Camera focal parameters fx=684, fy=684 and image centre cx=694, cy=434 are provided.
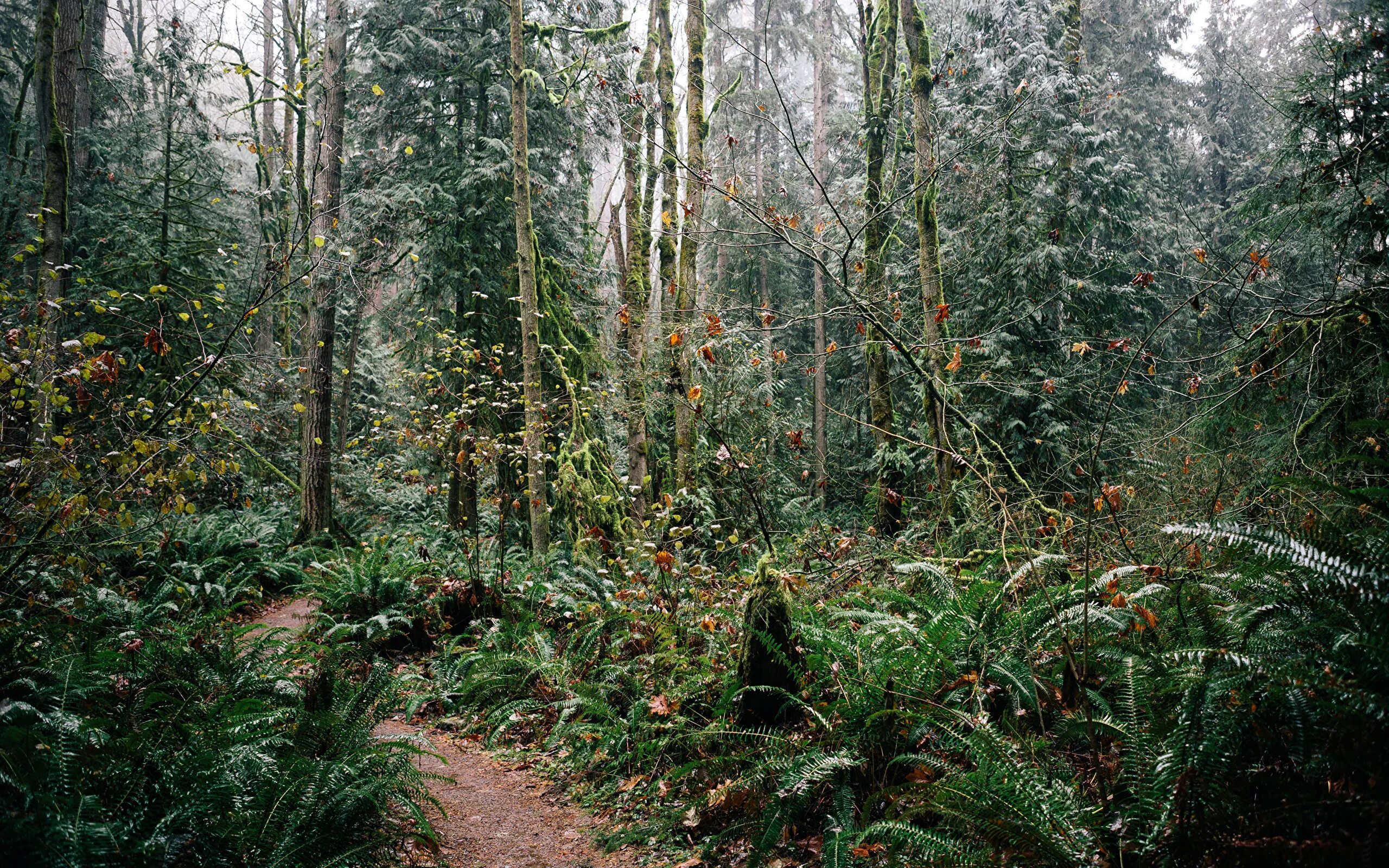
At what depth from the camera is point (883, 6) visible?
10.5m

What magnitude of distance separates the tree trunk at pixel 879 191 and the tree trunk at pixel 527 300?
448cm

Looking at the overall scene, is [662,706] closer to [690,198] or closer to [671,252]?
[690,198]

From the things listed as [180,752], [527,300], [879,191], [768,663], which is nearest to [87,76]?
[527,300]

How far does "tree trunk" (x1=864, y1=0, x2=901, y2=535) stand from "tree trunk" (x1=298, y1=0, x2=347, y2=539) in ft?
26.3

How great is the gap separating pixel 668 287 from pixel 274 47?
1923 centimetres

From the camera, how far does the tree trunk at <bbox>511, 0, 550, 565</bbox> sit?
27.7 ft

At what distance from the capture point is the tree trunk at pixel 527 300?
845cm

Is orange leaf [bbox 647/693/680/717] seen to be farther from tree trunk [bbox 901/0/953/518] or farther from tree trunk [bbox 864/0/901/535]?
tree trunk [bbox 864/0/901/535]

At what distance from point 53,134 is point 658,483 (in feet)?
30.0

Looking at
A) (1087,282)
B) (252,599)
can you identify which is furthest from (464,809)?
(1087,282)

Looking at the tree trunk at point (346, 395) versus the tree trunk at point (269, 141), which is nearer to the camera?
the tree trunk at point (269, 141)

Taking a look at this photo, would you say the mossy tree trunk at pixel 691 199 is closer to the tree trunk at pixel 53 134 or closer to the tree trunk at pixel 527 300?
the tree trunk at pixel 527 300

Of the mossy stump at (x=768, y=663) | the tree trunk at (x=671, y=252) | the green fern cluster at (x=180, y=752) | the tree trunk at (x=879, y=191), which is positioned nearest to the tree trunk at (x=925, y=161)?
the tree trunk at (x=879, y=191)

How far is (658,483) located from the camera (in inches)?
506
